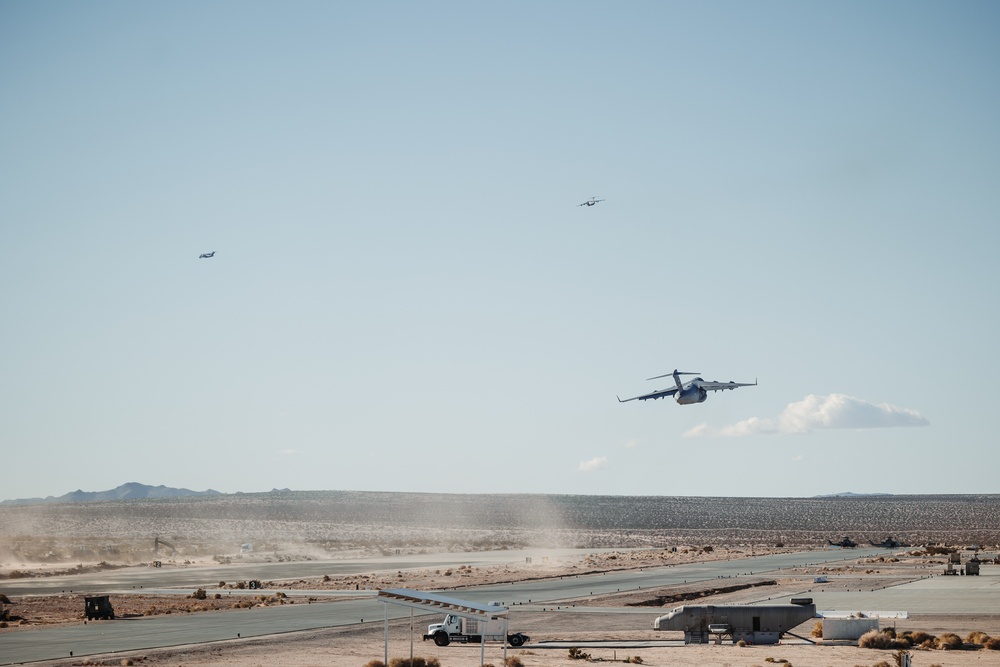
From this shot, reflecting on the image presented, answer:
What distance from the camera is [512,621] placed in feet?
235

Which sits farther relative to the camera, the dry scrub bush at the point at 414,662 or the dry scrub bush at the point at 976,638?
the dry scrub bush at the point at 976,638

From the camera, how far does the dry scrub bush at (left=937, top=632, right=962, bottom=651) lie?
193ft

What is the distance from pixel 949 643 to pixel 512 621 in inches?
1060

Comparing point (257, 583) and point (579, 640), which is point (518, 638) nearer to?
point (579, 640)

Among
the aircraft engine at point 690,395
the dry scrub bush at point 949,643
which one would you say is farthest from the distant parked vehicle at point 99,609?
the dry scrub bush at point 949,643

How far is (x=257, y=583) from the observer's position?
346 feet

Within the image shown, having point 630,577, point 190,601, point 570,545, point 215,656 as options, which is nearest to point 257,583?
point 190,601

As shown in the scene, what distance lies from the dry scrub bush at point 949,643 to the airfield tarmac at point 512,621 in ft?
5.93

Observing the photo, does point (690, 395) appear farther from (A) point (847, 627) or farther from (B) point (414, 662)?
(B) point (414, 662)

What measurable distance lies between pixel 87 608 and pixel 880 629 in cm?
5325

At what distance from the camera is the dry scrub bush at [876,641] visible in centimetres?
5997

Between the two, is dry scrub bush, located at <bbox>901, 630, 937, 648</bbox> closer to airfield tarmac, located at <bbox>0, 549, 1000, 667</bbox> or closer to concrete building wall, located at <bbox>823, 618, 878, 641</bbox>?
concrete building wall, located at <bbox>823, 618, 878, 641</bbox>

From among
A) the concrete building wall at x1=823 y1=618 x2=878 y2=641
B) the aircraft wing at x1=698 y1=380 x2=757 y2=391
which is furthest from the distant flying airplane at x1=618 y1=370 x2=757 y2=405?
the concrete building wall at x1=823 y1=618 x2=878 y2=641

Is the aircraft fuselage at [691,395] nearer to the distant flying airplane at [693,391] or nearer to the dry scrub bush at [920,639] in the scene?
the distant flying airplane at [693,391]
